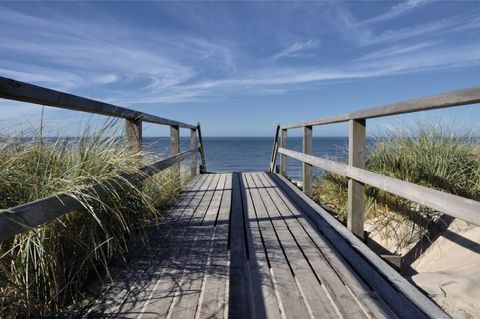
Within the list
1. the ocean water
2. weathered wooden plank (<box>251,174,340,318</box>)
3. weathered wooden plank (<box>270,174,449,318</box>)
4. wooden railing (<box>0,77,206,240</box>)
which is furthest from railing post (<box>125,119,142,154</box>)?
weathered wooden plank (<box>270,174,449,318</box>)

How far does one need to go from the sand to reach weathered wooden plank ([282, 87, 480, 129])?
1.19 meters

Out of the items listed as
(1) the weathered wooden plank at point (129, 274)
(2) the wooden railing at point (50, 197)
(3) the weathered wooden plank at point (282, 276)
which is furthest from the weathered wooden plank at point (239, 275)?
(2) the wooden railing at point (50, 197)

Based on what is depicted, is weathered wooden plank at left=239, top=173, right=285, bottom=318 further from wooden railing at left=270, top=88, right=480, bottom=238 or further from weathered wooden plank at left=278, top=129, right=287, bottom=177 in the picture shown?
weathered wooden plank at left=278, top=129, right=287, bottom=177

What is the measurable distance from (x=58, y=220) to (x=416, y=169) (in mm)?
3417

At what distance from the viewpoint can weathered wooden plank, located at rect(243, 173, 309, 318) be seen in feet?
5.78

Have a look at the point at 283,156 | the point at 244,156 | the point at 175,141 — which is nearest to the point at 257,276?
the point at 175,141

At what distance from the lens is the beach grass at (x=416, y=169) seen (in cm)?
345

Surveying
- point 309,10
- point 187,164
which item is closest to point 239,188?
point 187,164

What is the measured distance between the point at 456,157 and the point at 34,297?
13.3 ft

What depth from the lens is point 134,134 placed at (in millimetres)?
3404

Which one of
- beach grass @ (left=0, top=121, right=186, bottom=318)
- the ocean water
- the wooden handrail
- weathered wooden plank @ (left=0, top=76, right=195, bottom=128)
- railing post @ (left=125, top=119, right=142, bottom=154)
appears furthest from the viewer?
the ocean water

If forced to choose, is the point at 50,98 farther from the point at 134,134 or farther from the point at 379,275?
the point at 379,275

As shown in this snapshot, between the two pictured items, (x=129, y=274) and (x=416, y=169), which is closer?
(x=129, y=274)

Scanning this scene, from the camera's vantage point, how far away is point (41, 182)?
192 centimetres
